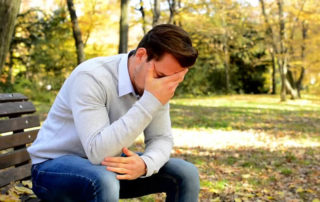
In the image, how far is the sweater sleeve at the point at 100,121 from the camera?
72.3 inches

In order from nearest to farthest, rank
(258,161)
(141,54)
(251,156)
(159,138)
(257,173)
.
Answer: (141,54)
(159,138)
(257,173)
(258,161)
(251,156)

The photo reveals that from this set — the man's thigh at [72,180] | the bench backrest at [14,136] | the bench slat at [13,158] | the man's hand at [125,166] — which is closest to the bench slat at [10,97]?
the bench backrest at [14,136]

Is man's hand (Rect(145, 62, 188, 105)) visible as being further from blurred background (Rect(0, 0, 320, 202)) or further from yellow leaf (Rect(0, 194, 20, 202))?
blurred background (Rect(0, 0, 320, 202))

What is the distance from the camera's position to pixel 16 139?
8.23ft

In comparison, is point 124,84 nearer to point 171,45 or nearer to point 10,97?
point 171,45

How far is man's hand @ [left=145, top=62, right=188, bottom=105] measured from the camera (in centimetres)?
189

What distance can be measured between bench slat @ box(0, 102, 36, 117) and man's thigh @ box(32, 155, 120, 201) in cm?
56

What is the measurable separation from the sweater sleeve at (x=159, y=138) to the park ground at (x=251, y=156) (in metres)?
1.45

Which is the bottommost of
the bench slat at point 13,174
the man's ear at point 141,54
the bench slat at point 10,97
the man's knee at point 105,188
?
the bench slat at point 13,174

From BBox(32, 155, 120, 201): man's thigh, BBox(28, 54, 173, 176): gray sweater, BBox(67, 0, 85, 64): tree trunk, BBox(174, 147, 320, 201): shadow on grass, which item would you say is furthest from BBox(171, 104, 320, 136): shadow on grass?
BBox(32, 155, 120, 201): man's thigh

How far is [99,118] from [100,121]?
0.6 inches

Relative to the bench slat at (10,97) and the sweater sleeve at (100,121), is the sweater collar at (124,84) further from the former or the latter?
the bench slat at (10,97)

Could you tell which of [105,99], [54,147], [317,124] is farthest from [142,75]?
[317,124]

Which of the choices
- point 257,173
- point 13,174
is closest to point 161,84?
point 13,174
